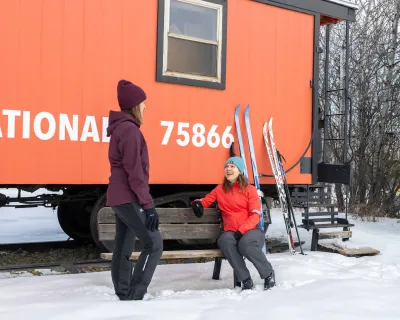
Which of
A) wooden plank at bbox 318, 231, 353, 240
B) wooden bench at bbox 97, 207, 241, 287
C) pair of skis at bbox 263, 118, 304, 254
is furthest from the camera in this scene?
wooden plank at bbox 318, 231, 353, 240

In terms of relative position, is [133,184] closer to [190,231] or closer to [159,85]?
[190,231]

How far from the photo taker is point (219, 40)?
237 inches

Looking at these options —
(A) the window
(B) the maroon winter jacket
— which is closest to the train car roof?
(A) the window

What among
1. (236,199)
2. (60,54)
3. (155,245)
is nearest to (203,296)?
(155,245)

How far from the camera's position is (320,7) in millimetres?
6867

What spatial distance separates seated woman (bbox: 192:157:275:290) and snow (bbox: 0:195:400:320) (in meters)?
0.19

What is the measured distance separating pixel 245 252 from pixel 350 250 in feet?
8.19

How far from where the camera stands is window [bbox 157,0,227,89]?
18.6ft

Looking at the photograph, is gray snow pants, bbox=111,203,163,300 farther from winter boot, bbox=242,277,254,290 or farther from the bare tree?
the bare tree

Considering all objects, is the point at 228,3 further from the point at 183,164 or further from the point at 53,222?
the point at 53,222

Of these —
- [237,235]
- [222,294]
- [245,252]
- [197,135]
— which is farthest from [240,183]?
[197,135]

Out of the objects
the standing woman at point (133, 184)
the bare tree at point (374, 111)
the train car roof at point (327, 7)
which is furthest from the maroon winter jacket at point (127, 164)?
the bare tree at point (374, 111)

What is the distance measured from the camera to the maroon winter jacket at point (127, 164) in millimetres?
3496

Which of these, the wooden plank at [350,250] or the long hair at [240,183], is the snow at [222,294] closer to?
the wooden plank at [350,250]
